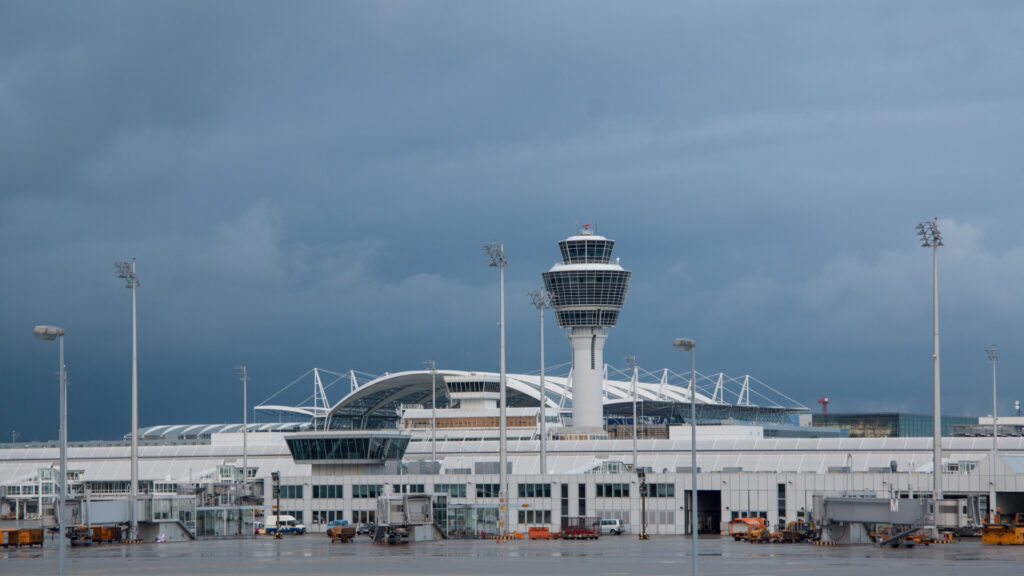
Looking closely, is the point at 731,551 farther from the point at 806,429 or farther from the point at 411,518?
the point at 806,429

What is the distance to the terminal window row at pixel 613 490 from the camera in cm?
9344

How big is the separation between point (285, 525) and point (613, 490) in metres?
26.8

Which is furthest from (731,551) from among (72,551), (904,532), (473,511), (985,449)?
(985,449)

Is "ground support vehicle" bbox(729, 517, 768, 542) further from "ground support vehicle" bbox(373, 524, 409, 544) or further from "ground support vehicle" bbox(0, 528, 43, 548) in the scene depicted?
"ground support vehicle" bbox(0, 528, 43, 548)

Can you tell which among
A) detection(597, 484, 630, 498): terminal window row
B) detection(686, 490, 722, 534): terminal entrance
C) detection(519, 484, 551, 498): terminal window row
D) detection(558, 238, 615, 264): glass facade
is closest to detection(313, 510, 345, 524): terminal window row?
detection(519, 484, 551, 498): terminal window row

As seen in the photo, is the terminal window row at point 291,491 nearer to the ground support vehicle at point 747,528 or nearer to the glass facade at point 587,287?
the ground support vehicle at point 747,528

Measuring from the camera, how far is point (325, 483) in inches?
4016

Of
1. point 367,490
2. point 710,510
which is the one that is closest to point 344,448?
point 367,490

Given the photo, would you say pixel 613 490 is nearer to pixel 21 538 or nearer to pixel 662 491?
pixel 662 491

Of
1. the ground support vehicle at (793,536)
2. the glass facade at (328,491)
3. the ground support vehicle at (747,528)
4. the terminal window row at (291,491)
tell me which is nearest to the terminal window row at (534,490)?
the ground support vehicle at (747,528)

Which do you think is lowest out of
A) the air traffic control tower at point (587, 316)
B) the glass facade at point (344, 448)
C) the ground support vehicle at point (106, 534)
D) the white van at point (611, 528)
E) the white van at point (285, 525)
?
the white van at point (285, 525)

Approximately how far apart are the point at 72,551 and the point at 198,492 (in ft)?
94.7

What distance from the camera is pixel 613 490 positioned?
308 ft

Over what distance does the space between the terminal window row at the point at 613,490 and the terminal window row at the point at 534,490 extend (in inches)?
166
